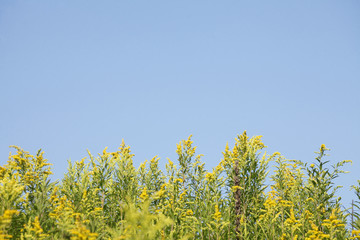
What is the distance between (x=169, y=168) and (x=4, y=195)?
668cm

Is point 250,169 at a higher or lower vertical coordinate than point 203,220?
higher

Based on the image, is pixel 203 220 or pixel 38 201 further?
pixel 203 220

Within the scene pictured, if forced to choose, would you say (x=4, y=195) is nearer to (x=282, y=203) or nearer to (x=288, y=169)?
(x=282, y=203)

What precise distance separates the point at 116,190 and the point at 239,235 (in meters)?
5.36

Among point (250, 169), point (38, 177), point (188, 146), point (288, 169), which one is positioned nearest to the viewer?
point (38, 177)

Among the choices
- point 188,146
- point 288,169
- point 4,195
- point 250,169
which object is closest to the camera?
point 4,195

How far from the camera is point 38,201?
11.1 metres

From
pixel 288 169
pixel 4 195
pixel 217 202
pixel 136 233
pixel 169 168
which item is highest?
pixel 288 169

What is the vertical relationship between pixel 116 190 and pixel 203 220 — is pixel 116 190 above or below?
above

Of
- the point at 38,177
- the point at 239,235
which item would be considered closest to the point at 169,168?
the point at 239,235

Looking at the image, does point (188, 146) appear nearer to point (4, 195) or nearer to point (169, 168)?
point (169, 168)

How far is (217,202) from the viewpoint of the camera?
41.8 ft

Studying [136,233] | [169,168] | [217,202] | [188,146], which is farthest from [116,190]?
[136,233]

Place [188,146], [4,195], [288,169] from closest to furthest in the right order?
[4,195] → [188,146] → [288,169]
